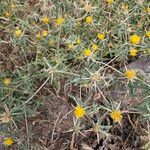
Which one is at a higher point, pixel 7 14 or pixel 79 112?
pixel 7 14

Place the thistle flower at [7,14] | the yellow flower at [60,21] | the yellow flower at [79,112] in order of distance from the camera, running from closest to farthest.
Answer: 1. the yellow flower at [79,112]
2. the yellow flower at [60,21]
3. the thistle flower at [7,14]

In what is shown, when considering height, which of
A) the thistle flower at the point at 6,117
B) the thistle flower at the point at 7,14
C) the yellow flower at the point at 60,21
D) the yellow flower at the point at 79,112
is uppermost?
the yellow flower at the point at 60,21

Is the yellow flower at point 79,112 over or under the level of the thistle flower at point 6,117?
over

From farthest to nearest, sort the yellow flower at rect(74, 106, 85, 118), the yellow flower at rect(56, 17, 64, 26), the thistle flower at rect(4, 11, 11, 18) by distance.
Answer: the thistle flower at rect(4, 11, 11, 18), the yellow flower at rect(56, 17, 64, 26), the yellow flower at rect(74, 106, 85, 118)

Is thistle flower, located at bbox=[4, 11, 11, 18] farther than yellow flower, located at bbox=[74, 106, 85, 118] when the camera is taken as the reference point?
Yes

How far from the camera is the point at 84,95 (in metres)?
2.33

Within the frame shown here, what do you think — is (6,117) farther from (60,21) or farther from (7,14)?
(7,14)

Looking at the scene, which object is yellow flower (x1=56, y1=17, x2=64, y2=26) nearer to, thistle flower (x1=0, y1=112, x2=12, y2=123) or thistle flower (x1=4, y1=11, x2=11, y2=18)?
thistle flower (x1=4, y1=11, x2=11, y2=18)

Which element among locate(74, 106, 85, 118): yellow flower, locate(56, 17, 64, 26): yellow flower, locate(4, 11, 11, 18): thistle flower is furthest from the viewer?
locate(4, 11, 11, 18): thistle flower

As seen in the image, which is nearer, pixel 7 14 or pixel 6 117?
pixel 6 117

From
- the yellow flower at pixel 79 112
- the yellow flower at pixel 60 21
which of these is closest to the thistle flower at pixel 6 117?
the yellow flower at pixel 79 112

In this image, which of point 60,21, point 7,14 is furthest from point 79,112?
point 7,14

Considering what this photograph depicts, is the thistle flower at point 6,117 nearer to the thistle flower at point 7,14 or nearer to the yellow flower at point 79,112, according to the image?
the yellow flower at point 79,112

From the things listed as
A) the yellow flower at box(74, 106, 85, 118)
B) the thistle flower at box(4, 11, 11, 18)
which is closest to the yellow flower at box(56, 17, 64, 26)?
the thistle flower at box(4, 11, 11, 18)
